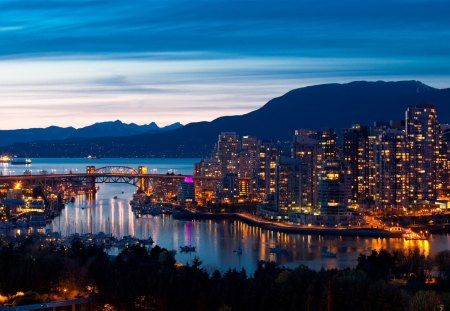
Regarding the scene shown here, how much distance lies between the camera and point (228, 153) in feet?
A: 121

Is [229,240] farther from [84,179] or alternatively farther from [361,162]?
[84,179]

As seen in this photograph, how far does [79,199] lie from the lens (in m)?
33.4

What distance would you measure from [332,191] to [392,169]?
3584 millimetres

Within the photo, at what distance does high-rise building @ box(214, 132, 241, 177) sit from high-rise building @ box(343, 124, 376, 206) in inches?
282

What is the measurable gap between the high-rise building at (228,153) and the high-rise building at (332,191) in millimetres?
11612

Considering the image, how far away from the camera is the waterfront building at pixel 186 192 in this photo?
29.7 meters

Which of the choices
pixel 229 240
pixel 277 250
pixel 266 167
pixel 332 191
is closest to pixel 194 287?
pixel 277 250

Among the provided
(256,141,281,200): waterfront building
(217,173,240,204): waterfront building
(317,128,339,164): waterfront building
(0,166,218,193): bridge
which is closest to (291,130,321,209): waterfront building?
A: (317,128,339,164): waterfront building

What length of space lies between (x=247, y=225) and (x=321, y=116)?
3049 centimetres

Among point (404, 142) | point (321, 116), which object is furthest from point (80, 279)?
point (321, 116)

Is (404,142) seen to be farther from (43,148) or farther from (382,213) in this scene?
(43,148)

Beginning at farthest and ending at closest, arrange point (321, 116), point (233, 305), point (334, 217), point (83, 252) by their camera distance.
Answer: point (321, 116) → point (334, 217) → point (83, 252) → point (233, 305)

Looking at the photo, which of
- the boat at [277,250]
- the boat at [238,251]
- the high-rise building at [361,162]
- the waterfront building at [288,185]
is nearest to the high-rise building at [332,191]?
the waterfront building at [288,185]

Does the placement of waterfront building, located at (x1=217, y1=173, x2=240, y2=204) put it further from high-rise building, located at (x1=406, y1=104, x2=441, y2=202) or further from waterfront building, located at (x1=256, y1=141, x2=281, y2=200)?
high-rise building, located at (x1=406, y1=104, x2=441, y2=202)
